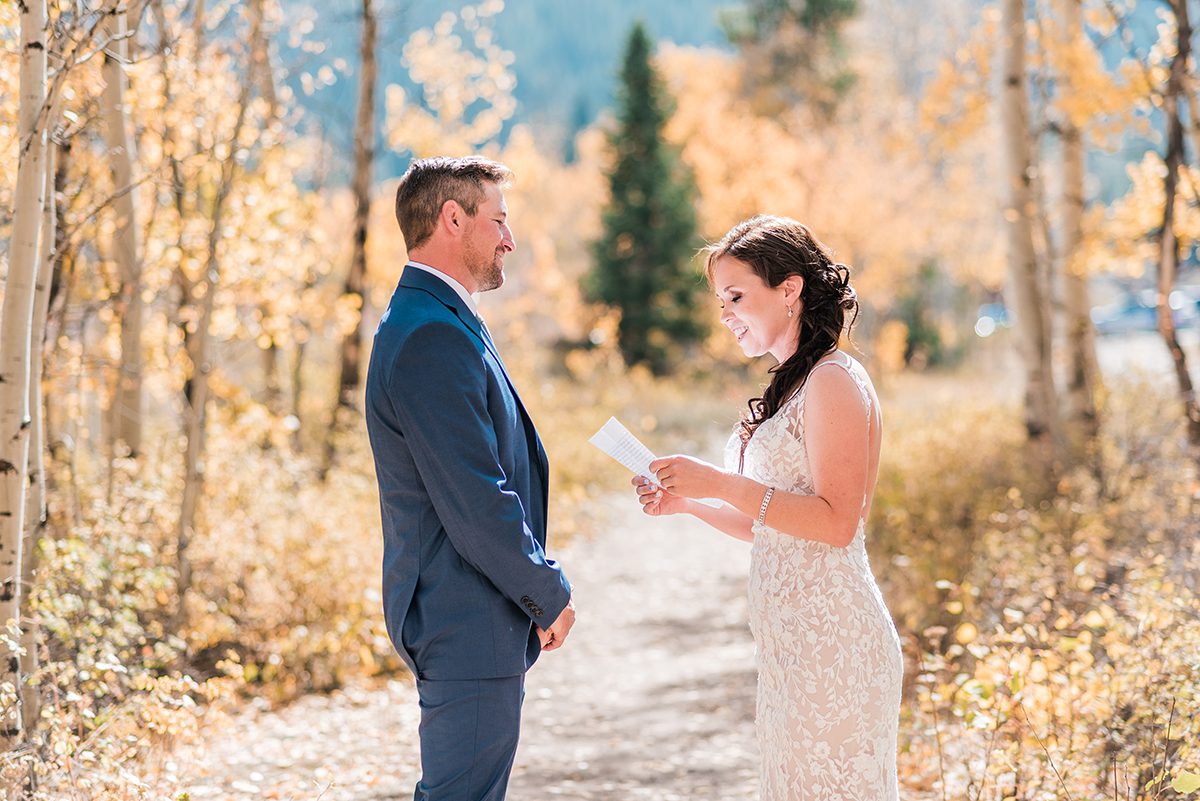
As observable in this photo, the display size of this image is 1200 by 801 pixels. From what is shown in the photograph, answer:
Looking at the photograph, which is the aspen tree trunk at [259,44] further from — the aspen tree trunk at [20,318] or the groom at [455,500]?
the groom at [455,500]

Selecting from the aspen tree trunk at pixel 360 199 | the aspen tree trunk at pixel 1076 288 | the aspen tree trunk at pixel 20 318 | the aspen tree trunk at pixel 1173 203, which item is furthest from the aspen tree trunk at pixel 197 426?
the aspen tree trunk at pixel 1076 288

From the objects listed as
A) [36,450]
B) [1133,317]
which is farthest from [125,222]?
[1133,317]

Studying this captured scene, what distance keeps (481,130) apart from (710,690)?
9758 mm

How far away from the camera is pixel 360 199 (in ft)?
31.4

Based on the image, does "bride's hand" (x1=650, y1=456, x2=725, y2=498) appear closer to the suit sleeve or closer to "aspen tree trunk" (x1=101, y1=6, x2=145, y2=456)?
the suit sleeve

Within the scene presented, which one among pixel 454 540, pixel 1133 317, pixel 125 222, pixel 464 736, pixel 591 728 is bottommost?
pixel 591 728

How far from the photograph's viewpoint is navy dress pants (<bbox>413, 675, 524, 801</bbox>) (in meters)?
2.33

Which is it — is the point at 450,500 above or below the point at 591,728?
above

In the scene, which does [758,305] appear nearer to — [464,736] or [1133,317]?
[464,736]

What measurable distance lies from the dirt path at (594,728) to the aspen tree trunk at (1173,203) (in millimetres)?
2942

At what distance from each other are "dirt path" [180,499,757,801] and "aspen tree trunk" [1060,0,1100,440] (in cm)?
312

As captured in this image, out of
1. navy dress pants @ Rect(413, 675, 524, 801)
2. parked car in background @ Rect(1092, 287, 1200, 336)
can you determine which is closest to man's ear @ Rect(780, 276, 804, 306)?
navy dress pants @ Rect(413, 675, 524, 801)

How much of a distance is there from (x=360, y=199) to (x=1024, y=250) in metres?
5.55

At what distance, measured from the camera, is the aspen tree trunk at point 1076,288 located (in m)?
8.21
